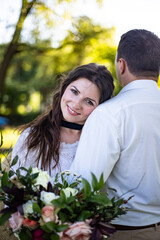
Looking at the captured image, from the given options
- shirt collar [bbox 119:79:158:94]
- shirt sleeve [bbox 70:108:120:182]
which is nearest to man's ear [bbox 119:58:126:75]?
shirt collar [bbox 119:79:158:94]

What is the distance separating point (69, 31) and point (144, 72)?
1057 centimetres

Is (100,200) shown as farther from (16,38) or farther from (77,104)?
(16,38)

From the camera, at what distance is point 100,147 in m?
1.99

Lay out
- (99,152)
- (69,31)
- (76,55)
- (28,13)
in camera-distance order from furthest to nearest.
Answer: (76,55) < (69,31) < (28,13) < (99,152)

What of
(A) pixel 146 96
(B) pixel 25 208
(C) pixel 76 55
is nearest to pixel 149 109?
(A) pixel 146 96

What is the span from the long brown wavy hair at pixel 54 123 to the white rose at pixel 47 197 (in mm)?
1094

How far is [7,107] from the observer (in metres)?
18.4

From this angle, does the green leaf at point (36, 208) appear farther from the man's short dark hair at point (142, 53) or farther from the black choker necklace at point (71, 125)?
the black choker necklace at point (71, 125)

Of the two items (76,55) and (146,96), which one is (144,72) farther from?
(76,55)

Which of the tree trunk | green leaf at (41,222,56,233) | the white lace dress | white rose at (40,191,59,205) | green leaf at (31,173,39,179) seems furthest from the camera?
the tree trunk

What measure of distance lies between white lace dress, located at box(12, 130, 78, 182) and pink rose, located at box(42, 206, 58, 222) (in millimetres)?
1070

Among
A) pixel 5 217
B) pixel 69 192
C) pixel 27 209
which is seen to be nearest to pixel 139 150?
pixel 69 192

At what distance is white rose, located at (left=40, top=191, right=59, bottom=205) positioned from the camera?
166 cm

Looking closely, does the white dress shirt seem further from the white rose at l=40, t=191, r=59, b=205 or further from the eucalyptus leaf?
the eucalyptus leaf
